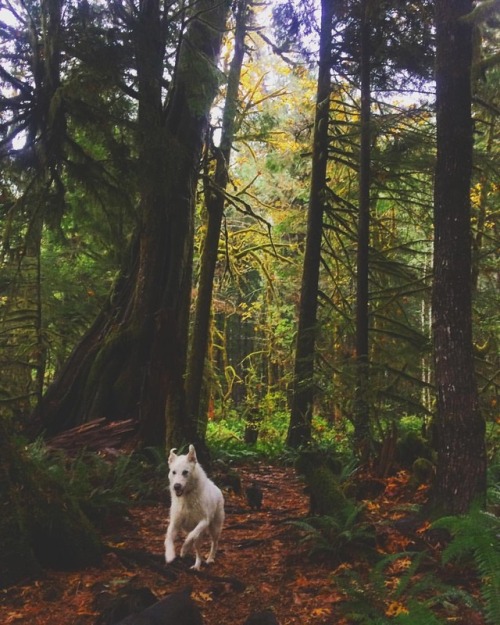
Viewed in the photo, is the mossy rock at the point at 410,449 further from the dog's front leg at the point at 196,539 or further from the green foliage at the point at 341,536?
the dog's front leg at the point at 196,539

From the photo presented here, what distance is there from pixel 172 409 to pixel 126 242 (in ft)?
13.1

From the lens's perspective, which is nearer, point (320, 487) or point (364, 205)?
point (320, 487)

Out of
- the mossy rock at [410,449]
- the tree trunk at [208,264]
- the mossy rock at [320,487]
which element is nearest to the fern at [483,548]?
the mossy rock at [320,487]

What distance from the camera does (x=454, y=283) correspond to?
5578 millimetres

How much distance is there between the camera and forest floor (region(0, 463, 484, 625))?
4.35m

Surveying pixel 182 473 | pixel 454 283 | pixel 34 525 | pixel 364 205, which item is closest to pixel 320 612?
pixel 182 473

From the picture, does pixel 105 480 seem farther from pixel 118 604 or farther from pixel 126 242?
pixel 126 242

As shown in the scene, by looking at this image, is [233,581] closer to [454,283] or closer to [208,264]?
[454,283]

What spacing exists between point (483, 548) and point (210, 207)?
35.8 feet

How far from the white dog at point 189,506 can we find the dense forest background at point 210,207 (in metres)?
1.56

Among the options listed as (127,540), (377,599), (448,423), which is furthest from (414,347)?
(377,599)

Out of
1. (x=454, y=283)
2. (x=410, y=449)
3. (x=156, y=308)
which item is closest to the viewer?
(x=454, y=283)

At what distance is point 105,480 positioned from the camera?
25.1 ft

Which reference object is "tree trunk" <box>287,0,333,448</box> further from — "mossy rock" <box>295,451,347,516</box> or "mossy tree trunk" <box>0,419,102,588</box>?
"mossy tree trunk" <box>0,419,102,588</box>
